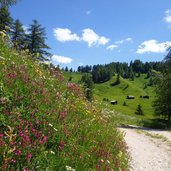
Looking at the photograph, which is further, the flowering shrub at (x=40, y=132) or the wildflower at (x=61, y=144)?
the wildflower at (x=61, y=144)

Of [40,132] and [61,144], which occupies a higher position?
[40,132]

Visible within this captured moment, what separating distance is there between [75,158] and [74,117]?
6.65ft

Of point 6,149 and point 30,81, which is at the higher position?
point 30,81

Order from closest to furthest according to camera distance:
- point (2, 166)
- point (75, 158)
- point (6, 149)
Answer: point (2, 166), point (6, 149), point (75, 158)

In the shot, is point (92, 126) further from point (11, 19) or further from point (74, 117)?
point (11, 19)

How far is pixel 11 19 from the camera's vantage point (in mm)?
51000

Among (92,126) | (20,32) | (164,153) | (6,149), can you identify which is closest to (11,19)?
(20,32)

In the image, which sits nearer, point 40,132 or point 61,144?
point 40,132

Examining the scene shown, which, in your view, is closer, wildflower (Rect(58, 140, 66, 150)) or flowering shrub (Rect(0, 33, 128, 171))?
flowering shrub (Rect(0, 33, 128, 171))

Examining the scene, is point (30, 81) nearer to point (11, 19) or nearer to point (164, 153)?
point (164, 153)

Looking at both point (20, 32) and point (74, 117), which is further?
point (20, 32)

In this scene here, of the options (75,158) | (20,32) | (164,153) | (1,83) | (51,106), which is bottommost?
(164,153)

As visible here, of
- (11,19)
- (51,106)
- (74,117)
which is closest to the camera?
(51,106)

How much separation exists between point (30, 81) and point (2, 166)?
3546 millimetres
